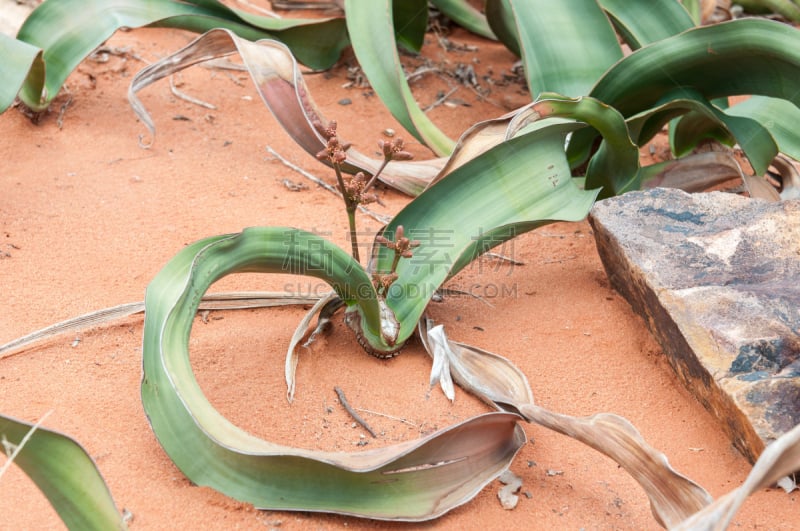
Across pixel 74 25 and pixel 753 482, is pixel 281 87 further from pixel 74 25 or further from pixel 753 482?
pixel 753 482

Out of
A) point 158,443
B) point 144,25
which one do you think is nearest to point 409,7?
point 144,25

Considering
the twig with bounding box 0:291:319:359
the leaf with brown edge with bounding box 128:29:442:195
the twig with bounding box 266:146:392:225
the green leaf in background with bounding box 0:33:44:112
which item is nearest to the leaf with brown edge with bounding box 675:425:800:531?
the twig with bounding box 0:291:319:359

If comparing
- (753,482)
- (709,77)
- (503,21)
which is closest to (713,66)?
(709,77)

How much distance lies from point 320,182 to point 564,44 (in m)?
0.65

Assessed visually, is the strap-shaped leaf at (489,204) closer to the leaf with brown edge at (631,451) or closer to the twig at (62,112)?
the leaf with brown edge at (631,451)

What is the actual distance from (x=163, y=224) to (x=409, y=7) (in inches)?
38.6

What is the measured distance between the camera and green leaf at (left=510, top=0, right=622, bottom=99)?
6.08ft

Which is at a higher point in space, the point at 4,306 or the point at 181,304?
the point at 181,304

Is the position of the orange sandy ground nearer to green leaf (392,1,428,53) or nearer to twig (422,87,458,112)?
twig (422,87,458,112)

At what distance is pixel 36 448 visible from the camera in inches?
38.1

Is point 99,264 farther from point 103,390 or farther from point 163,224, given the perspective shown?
point 103,390

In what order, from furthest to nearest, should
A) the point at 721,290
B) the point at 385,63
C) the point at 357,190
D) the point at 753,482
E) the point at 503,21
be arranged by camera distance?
1. the point at 503,21
2. the point at 385,63
3. the point at 721,290
4. the point at 357,190
5. the point at 753,482

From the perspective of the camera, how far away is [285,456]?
106cm

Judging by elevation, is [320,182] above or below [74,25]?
below
